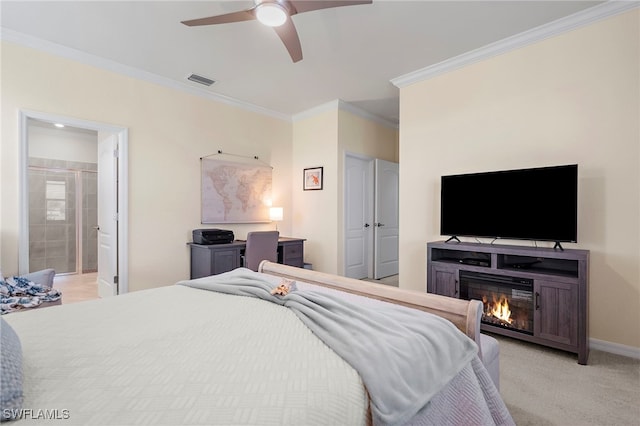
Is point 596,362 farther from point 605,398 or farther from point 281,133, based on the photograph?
point 281,133

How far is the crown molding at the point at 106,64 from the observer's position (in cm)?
278

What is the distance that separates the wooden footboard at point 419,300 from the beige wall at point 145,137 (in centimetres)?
225

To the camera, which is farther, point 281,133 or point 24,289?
point 281,133

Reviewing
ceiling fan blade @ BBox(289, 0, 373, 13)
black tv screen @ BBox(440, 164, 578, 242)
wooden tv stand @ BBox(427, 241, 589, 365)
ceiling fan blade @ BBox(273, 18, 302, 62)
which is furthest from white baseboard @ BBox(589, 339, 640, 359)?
ceiling fan blade @ BBox(273, 18, 302, 62)

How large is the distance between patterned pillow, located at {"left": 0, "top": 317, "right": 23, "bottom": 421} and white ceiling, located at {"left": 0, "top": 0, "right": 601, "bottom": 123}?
2.54 metres

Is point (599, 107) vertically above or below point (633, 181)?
above

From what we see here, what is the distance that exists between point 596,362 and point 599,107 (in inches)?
78.9

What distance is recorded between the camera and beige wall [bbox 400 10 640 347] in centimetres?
237

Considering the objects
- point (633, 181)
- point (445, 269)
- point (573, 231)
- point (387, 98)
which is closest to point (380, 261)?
point (445, 269)

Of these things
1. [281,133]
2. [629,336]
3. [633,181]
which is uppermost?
[281,133]

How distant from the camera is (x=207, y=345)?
1131 mm

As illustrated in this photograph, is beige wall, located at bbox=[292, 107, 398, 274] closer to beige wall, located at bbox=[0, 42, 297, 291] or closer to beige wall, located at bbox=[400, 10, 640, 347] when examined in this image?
beige wall, located at bbox=[0, 42, 297, 291]

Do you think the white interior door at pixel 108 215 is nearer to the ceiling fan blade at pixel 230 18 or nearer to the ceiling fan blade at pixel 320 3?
the ceiling fan blade at pixel 230 18

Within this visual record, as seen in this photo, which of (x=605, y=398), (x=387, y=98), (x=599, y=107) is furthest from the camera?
(x=387, y=98)
